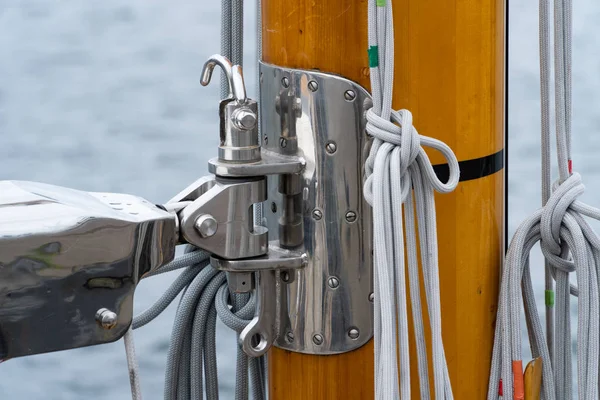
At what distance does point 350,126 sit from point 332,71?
2.2 inches

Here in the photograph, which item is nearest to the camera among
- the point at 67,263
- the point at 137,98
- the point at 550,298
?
the point at 67,263

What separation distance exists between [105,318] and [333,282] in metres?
0.25

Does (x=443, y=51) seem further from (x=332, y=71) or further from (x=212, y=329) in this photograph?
(x=212, y=329)

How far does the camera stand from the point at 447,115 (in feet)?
3.44

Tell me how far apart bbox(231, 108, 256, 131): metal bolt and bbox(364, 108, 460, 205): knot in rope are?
0.12 m

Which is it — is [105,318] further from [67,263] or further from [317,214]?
[317,214]

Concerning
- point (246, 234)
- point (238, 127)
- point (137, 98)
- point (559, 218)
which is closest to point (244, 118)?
point (238, 127)

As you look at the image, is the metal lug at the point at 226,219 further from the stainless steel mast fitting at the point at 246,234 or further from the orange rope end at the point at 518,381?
the orange rope end at the point at 518,381

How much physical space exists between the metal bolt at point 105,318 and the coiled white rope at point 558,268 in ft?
1.35

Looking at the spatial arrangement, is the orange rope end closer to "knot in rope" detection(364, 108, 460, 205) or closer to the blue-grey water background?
"knot in rope" detection(364, 108, 460, 205)

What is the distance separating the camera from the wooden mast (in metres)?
1.03

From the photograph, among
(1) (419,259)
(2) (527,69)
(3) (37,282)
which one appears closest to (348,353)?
(1) (419,259)

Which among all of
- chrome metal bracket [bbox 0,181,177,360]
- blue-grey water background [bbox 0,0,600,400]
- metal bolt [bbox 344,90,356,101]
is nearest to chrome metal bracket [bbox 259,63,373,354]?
metal bolt [bbox 344,90,356,101]

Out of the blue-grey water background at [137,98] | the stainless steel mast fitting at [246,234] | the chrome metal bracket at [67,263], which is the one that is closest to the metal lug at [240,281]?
the stainless steel mast fitting at [246,234]
